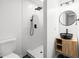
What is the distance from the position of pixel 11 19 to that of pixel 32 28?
779 millimetres

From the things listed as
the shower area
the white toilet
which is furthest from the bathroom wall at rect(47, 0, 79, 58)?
the white toilet

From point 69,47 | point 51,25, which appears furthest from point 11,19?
point 69,47

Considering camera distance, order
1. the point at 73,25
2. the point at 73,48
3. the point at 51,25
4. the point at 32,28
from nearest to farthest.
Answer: the point at 73,48
the point at 51,25
the point at 73,25
the point at 32,28

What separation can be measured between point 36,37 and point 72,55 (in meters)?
1.42

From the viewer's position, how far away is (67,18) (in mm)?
2594

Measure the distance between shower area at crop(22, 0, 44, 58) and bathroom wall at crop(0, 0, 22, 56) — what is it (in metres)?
0.17

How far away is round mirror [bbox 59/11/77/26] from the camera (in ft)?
8.20

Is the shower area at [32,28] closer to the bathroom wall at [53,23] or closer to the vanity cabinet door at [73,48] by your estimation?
the bathroom wall at [53,23]

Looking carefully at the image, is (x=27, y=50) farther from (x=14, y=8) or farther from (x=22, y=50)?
(x=14, y=8)

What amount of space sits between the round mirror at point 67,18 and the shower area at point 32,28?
830 millimetres

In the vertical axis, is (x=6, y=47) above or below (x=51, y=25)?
below

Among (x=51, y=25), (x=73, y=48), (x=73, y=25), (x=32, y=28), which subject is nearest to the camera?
(x=73, y=48)

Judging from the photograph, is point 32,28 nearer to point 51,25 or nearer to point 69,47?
point 51,25

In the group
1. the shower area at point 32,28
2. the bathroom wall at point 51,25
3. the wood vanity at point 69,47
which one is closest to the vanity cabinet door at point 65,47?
the wood vanity at point 69,47
